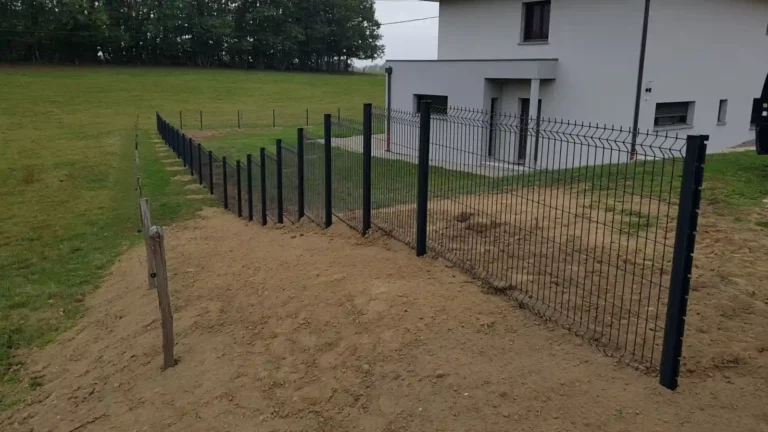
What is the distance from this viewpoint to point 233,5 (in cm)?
8062

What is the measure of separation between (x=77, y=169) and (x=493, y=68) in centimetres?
1334

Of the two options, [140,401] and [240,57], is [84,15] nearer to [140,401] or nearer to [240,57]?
[240,57]

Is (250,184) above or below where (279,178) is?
below

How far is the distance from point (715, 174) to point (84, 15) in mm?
67255

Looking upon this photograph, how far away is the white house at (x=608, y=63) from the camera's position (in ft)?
55.6

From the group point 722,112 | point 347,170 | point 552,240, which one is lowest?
point 552,240

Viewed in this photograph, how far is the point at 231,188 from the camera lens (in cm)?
1480

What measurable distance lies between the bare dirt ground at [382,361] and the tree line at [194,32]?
2647 inches

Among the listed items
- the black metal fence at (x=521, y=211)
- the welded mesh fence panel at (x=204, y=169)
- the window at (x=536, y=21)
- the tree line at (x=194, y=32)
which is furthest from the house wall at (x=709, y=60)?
the tree line at (x=194, y=32)

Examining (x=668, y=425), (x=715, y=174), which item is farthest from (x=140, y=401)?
(x=715, y=174)

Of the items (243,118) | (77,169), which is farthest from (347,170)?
(243,118)

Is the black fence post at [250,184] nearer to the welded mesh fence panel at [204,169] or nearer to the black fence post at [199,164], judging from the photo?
the welded mesh fence panel at [204,169]

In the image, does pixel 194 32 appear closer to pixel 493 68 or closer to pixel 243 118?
pixel 243 118

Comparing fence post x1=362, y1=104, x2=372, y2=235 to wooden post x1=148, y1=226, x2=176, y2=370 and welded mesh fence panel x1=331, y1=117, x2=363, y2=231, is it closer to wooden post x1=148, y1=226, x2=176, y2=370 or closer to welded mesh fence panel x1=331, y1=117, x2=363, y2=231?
welded mesh fence panel x1=331, y1=117, x2=363, y2=231
